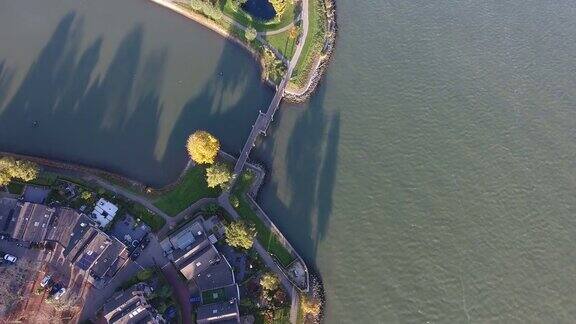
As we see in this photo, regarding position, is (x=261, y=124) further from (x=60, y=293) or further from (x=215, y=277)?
(x=60, y=293)

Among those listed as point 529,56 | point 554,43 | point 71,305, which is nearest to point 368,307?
point 71,305

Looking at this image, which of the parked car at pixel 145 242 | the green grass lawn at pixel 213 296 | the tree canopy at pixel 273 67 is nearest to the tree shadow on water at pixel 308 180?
the tree canopy at pixel 273 67

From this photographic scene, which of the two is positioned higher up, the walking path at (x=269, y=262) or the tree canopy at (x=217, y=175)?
the tree canopy at (x=217, y=175)

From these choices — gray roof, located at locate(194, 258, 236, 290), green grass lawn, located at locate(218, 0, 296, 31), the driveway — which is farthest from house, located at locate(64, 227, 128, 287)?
green grass lawn, located at locate(218, 0, 296, 31)

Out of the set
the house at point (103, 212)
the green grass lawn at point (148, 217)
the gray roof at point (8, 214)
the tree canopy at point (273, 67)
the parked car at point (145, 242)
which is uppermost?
the tree canopy at point (273, 67)

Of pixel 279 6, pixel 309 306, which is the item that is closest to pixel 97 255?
pixel 309 306

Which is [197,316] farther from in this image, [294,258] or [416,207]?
[416,207]

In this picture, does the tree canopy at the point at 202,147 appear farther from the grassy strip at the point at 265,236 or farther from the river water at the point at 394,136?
the grassy strip at the point at 265,236
